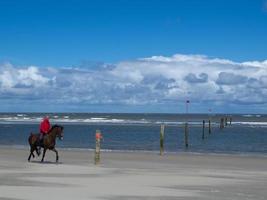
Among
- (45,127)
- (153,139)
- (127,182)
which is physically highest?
(45,127)

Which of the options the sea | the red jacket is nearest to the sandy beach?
the red jacket

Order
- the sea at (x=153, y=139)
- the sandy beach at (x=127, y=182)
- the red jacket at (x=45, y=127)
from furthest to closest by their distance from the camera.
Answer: the sea at (x=153, y=139) < the red jacket at (x=45, y=127) < the sandy beach at (x=127, y=182)

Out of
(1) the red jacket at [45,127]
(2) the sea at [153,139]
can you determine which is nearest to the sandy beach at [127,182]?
(1) the red jacket at [45,127]

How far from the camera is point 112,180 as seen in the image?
2098 centimetres

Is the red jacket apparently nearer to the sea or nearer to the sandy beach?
the sandy beach

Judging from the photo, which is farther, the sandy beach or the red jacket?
the red jacket

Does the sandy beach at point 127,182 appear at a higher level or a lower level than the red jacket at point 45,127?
lower

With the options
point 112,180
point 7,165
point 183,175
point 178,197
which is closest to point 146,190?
point 178,197

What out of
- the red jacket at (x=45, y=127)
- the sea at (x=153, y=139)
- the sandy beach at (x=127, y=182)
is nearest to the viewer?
the sandy beach at (x=127, y=182)

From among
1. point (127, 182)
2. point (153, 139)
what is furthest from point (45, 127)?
point (153, 139)

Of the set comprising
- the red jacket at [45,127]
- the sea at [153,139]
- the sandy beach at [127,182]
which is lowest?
the sandy beach at [127,182]

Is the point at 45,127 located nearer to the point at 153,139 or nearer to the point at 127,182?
the point at 127,182

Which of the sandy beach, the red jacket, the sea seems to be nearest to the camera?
the sandy beach

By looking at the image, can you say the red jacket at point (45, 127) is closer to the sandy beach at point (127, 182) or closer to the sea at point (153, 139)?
the sandy beach at point (127, 182)
